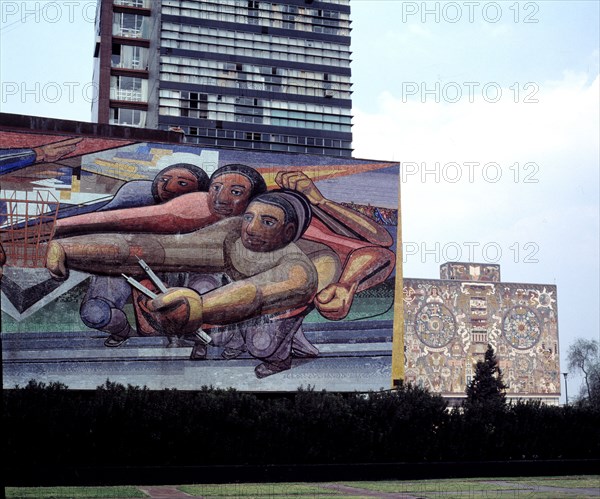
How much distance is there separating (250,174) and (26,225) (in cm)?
1075

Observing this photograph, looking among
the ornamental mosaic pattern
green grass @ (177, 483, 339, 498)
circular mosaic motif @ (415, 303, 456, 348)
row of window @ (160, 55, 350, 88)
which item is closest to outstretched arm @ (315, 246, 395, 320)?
green grass @ (177, 483, 339, 498)

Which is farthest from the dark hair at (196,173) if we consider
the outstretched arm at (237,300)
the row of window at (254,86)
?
the row of window at (254,86)

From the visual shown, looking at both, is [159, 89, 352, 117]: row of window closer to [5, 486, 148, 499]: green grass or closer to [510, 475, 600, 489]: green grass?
[510, 475, 600, 489]: green grass

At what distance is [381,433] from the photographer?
121 feet

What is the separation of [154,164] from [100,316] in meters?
7.58

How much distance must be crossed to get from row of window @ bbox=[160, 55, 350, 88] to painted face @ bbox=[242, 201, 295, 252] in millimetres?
35557

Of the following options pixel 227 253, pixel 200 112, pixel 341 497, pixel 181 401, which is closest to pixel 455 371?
pixel 200 112

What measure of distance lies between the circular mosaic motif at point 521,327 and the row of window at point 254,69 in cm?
3011

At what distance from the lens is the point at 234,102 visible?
81062 millimetres

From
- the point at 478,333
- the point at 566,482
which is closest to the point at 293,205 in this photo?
the point at 566,482

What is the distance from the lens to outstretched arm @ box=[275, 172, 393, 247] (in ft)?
151

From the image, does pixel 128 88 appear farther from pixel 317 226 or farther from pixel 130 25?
pixel 317 226

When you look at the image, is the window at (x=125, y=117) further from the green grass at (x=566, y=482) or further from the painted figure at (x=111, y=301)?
the green grass at (x=566, y=482)

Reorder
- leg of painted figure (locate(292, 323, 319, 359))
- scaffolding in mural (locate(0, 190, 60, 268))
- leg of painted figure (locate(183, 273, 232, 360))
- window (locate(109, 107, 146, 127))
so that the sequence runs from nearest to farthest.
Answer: scaffolding in mural (locate(0, 190, 60, 268)) → leg of painted figure (locate(183, 273, 232, 360)) → leg of painted figure (locate(292, 323, 319, 359)) → window (locate(109, 107, 146, 127))
